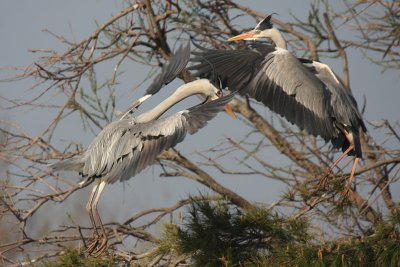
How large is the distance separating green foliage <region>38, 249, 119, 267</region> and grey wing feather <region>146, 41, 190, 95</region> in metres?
1.48

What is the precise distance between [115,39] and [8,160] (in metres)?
1.67

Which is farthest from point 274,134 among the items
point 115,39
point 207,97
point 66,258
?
point 66,258

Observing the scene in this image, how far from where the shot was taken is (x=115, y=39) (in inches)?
257

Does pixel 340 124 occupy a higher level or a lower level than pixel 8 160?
higher

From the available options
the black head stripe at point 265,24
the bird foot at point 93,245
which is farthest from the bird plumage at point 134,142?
the black head stripe at point 265,24

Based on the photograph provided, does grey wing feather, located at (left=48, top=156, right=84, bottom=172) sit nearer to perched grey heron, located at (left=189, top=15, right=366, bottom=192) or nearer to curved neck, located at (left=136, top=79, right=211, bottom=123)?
curved neck, located at (left=136, top=79, right=211, bottom=123)

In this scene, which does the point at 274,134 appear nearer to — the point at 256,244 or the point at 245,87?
the point at 245,87

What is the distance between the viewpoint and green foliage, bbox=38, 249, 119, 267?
12.2 ft

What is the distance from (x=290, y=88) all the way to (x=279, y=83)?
75 millimetres

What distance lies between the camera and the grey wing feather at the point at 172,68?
499 centimetres

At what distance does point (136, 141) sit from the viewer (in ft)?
14.6

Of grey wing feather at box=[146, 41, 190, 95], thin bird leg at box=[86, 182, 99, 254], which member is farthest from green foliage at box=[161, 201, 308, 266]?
grey wing feather at box=[146, 41, 190, 95]

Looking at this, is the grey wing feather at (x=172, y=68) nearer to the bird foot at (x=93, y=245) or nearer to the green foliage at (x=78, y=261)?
the bird foot at (x=93, y=245)

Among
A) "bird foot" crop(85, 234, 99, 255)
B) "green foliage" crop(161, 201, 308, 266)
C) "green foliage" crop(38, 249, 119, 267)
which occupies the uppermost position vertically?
"green foliage" crop(161, 201, 308, 266)
